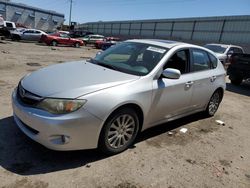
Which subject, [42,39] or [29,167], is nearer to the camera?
[29,167]

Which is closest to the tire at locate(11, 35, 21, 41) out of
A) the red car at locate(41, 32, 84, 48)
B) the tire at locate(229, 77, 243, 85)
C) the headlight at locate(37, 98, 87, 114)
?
the red car at locate(41, 32, 84, 48)

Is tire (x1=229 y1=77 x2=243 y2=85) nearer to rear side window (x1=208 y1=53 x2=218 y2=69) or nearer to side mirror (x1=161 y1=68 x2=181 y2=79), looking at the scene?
rear side window (x1=208 y1=53 x2=218 y2=69)

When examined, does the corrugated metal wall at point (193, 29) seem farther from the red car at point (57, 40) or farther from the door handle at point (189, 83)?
the door handle at point (189, 83)

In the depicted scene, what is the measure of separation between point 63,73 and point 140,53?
1.40 metres

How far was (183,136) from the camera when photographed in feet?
15.1

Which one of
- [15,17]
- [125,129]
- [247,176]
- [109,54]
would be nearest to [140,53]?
[109,54]

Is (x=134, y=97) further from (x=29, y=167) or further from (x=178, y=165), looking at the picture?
(x=29, y=167)

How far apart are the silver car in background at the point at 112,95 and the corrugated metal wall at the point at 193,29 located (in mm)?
26335

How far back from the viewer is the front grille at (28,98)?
3.13m

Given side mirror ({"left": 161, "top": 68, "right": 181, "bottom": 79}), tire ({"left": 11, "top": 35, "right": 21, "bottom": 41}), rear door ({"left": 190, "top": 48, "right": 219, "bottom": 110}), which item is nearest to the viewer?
side mirror ({"left": 161, "top": 68, "right": 181, "bottom": 79})

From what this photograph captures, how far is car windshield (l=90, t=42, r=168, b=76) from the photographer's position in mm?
4008

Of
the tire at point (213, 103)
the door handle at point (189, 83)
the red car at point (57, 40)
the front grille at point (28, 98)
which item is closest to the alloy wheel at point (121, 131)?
the front grille at point (28, 98)

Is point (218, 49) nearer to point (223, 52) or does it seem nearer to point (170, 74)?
point (223, 52)

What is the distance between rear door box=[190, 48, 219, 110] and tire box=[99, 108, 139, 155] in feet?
5.32
